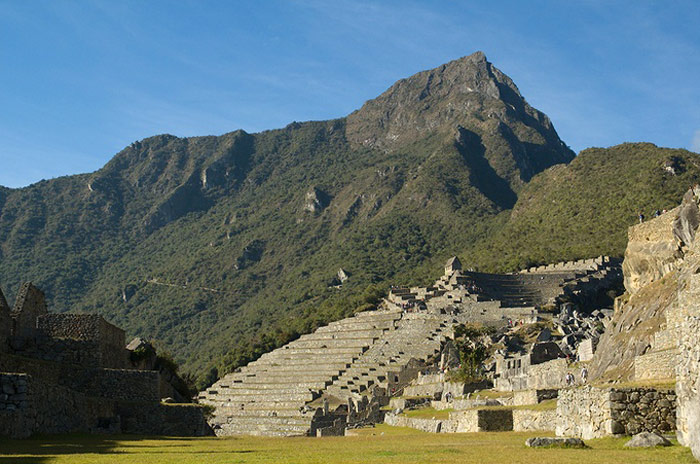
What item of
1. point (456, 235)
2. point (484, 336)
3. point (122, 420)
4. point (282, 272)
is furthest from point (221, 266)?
point (122, 420)

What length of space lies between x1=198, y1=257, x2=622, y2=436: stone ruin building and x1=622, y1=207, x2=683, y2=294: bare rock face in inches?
270

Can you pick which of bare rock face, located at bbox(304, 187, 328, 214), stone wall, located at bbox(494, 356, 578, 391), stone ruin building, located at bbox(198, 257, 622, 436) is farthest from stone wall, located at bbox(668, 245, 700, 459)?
bare rock face, located at bbox(304, 187, 328, 214)

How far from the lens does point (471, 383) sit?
39.3 metres

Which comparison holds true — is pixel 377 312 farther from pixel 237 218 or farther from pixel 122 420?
pixel 237 218

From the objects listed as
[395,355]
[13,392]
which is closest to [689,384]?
[13,392]

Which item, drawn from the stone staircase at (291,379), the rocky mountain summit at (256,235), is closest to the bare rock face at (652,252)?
the stone staircase at (291,379)

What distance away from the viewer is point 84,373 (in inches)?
1053

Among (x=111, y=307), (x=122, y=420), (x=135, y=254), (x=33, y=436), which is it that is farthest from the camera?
(x=135, y=254)

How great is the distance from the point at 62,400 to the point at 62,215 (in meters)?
157

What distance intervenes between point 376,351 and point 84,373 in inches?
1796

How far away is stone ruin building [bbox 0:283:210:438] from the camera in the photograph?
74.1ft

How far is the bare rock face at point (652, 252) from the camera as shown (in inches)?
1233

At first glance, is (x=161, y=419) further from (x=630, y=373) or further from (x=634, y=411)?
(x=634, y=411)

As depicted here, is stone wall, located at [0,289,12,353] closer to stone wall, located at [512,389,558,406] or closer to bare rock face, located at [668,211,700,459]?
stone wall, located at [512,389,558,406]
